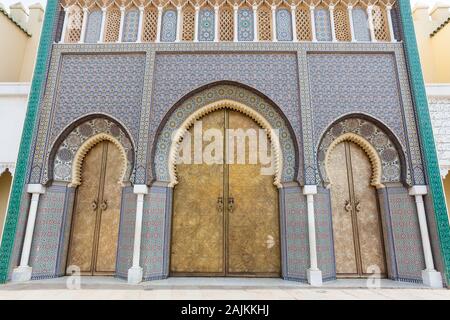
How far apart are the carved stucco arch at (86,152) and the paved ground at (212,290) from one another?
4.41ft

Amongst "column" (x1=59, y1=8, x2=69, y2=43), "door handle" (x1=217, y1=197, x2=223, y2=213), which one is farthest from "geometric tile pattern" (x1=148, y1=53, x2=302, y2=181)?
"column" (x1=59, y1=8, x2=69, y2=43)

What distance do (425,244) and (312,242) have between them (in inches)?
55.4

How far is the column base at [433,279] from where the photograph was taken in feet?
11.4

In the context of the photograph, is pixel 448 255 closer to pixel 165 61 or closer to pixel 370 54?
pixel 370 54

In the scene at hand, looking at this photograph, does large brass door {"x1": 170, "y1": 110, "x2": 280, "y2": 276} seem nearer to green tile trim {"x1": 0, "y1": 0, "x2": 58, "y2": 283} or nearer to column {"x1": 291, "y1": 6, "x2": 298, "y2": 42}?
Result: column {"x1": 291, "y1": 6, "x2": 298, "y2": 42}

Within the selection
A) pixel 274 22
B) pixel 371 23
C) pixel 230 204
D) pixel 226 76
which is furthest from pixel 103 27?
pixel 371 23

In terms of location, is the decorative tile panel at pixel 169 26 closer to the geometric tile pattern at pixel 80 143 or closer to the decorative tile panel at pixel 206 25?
the decorative tile panel at pixel 206 25

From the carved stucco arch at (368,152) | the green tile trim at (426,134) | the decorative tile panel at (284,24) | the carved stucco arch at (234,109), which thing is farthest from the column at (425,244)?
the decorative tile panel at (284,24)

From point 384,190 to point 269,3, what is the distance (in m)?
3.27

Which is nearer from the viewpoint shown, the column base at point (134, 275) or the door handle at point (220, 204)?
the column base at point (134, 275)

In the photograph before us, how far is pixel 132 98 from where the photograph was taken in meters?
4.18

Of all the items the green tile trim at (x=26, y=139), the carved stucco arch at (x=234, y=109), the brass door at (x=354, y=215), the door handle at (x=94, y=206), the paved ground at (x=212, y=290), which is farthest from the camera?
the door handle at (x=94, y=206)

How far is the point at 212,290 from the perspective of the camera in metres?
3.19

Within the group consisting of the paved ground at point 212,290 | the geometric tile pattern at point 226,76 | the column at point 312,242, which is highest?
the geometric tile pattern at point 226,76
